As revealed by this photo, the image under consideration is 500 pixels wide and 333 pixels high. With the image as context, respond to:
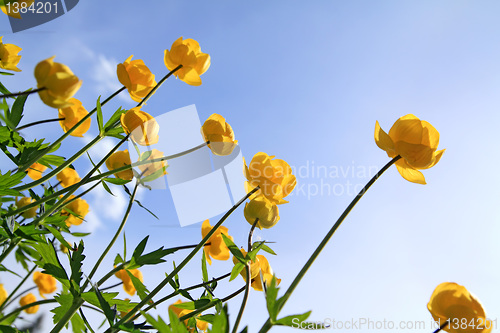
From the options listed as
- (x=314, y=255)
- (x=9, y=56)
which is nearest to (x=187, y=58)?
(x=9, y=56)

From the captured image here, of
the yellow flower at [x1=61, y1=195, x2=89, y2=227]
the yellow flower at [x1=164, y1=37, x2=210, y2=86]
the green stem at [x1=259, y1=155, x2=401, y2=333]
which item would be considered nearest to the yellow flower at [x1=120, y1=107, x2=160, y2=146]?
the yellow flower at [x1=164, y1=37, x2=210, y2=86]

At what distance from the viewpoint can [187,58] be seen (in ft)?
3.46

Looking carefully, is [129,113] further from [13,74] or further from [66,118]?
[13,74]

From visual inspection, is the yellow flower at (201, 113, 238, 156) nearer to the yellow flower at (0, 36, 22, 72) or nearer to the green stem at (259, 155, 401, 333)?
the green stem at (259, 155, 401, 333)

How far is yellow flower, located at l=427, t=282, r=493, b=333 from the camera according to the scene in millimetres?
648

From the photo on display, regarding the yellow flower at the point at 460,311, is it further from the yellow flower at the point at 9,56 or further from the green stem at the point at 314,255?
the yellow flower at the point at 9,56

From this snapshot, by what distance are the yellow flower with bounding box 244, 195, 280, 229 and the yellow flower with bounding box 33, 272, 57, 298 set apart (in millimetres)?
1598

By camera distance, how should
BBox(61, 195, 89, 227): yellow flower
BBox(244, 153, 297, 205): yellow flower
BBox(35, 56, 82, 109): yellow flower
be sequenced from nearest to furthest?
BBox(35, 56, 82, 109): yellow flower → BBox(244, 153, 297, 205): yellow flower → BBox(61, 195, 89, 227): yellow flower

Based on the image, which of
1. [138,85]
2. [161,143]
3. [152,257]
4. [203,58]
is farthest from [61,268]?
[203,58]

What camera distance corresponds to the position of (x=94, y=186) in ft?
3.21

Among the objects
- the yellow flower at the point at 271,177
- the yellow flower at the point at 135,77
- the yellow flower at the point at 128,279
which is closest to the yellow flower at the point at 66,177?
the yellow flower at the point at 128,279

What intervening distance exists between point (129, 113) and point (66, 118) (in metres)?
0.21

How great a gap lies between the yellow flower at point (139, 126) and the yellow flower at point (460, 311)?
732 mm

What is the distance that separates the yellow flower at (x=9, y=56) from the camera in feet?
3.66
